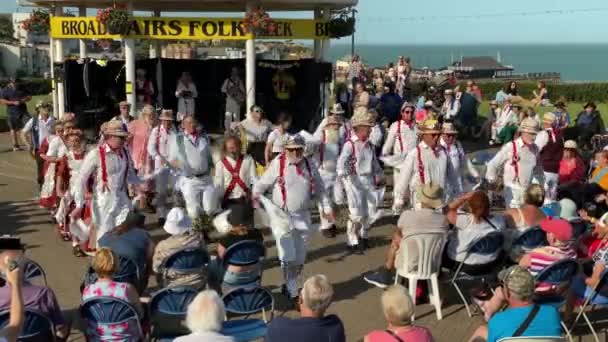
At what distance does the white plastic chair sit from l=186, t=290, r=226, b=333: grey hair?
2993 millimetres

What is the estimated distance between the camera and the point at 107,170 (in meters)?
8.80

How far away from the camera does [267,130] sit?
42.8 feet

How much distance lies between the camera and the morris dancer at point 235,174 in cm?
948

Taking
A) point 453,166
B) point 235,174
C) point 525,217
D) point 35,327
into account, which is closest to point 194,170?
point 235,174

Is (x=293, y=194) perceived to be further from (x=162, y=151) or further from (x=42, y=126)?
(x=42, y=126)

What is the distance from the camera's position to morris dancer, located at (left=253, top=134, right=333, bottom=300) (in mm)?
8258

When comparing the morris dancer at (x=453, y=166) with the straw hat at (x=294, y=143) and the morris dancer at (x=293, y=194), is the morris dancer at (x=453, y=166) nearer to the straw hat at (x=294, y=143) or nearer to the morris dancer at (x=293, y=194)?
the morris dancer at (x=293, y=194)

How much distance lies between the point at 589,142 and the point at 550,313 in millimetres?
12715

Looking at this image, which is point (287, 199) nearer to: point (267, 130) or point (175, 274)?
point (175, 274)

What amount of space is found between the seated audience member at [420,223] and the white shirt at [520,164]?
2.44 m

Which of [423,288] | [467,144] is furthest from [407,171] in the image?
[467,144]

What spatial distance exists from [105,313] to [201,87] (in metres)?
16.1

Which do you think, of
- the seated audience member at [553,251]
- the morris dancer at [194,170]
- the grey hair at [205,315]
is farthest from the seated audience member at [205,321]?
the morris dancer at [194,170]

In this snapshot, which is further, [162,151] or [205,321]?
[162,151]
